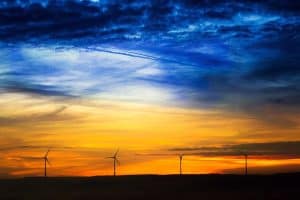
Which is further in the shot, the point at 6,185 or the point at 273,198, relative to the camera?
the point at 6,185

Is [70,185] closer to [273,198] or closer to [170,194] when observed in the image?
[170,194]

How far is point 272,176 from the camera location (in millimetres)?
121750

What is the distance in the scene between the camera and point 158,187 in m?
104

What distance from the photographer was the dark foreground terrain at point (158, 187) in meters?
87.4

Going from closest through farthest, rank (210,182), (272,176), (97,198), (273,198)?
1. (273,198)
2. (97,198)
3. (210,182)
4. (272,176)

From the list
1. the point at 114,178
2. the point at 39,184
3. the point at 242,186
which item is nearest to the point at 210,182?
the point at 242,186

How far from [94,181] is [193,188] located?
94.4ft

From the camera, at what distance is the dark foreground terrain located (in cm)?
8738

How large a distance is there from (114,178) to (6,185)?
22.0 meters

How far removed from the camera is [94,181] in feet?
413

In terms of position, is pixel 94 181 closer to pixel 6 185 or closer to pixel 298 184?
pixel 6 185

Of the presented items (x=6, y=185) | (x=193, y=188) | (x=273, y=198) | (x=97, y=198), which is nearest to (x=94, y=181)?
(x=6, y=185)

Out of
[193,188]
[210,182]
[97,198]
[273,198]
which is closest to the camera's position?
[273,198]

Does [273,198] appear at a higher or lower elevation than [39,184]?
lower
